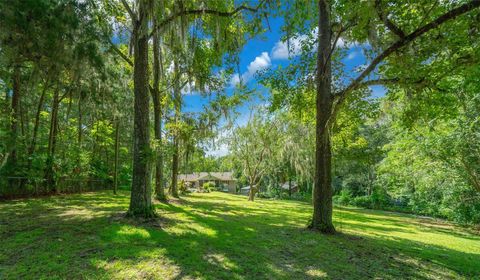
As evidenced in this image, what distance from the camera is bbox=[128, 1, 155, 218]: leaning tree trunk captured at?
5.68m

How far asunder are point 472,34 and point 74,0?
779cm

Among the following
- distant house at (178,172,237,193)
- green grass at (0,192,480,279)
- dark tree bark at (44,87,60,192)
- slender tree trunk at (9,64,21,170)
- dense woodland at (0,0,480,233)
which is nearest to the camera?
green grass at (0,192,480,279)

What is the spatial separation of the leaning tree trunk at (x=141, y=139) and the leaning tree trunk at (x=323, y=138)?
3.83m

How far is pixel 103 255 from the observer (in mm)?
3486

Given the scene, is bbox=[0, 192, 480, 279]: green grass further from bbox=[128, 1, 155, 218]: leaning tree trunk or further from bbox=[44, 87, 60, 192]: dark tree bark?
bbox=[44, 87, 60, 192]: dark tree bark

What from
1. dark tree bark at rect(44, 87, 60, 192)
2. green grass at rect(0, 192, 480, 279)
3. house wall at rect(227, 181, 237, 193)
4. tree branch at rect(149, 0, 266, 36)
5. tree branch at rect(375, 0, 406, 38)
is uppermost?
tree branch at rect(149, 0, 266, 36)

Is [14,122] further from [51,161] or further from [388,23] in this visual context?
[388,23]

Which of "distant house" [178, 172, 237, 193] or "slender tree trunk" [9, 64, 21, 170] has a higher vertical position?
"slender tree trunk" [9, 64, 21, 170]

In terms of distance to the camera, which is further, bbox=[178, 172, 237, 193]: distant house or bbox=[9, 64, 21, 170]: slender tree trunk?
bbox=[178, 172, 237, 193]: distant house

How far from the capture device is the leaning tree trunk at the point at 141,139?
5.68m

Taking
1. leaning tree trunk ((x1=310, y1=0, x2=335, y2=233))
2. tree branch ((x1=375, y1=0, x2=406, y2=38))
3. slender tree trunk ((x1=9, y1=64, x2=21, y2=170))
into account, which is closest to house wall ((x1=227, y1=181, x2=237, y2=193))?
slender tree trunk ((x1=9, y1=64, x2=21, y2=170))

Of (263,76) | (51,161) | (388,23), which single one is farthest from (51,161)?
Result: (388,23)

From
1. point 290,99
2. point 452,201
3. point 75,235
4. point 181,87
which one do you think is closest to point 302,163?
point 452,201

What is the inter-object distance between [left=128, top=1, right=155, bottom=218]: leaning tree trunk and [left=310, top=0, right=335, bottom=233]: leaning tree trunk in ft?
12.6
